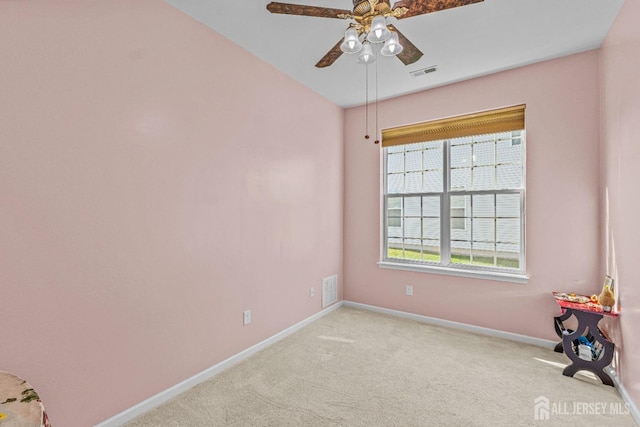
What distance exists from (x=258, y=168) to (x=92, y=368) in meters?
1.90

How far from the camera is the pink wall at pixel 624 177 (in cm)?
190

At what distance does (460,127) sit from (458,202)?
0.88 metres

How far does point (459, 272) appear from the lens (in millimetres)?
3357

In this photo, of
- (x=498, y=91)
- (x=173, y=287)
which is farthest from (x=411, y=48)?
(x=173, y=287)

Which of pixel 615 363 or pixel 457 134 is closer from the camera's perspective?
pixel 615 363

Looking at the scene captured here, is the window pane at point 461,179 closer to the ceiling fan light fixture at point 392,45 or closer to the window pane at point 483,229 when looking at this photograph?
the window pane at point 483,229

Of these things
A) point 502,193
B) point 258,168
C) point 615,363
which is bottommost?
point 615,363

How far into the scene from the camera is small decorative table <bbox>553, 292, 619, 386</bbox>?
7.35 ft

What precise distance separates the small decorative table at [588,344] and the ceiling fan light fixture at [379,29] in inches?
102

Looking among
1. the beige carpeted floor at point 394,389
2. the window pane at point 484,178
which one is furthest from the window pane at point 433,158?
the beige carpeted floor at point 394,389

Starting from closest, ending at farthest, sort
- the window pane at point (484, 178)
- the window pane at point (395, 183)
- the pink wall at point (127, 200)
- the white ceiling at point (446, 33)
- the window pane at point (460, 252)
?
the pink wall at point (127, 200), the white ceiling at point (446, 33), the window pane at point (484, 178), the window pane at point (460, 252), the window pane at point (395, 183)

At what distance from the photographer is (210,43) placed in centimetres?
238

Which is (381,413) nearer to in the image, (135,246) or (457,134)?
(135,246)

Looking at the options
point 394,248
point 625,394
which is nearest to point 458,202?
point 394,248
